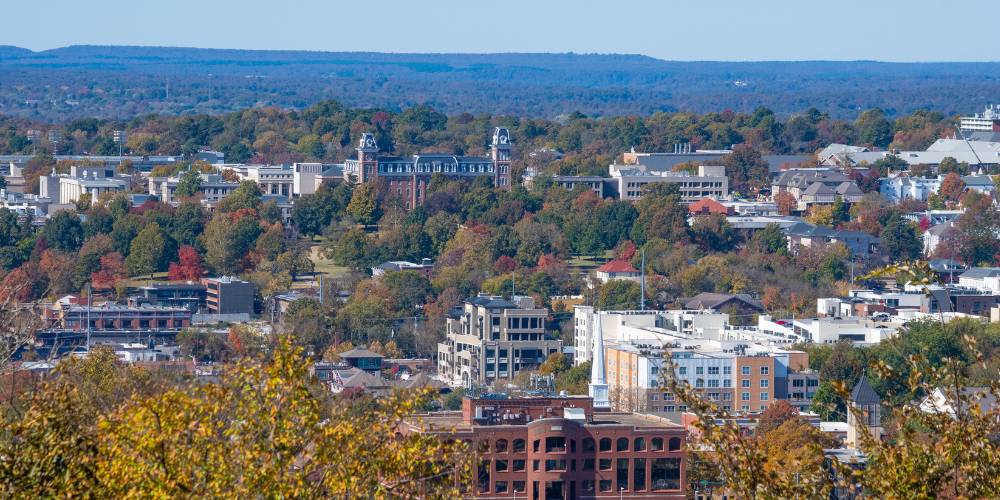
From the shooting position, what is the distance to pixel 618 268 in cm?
4928

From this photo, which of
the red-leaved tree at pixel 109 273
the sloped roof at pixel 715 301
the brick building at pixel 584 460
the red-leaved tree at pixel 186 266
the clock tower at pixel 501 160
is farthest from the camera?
the clock tower at pixel 501 160

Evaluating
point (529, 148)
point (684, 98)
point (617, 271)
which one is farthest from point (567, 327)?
point (684, 98)

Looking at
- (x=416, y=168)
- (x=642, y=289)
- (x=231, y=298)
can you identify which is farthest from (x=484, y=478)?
(x=416, y=168)

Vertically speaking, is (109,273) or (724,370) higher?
(724,370)

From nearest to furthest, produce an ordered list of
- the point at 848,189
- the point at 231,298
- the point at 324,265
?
the point at 231,298 → the point at 324,265 → the point at 848,189

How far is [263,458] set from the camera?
1026 cm

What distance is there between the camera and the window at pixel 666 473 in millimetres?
23281

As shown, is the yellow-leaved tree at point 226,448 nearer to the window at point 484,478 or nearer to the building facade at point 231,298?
the window at point 484,478

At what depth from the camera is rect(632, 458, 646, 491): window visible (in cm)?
2328

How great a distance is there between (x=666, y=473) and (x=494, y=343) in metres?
15.8

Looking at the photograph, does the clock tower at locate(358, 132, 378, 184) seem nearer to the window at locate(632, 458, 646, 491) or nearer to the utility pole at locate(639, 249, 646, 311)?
the utility pole at locate(639, 249, 646, 311)

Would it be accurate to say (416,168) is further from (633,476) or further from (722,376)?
(633,476)

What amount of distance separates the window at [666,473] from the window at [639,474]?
83 mm

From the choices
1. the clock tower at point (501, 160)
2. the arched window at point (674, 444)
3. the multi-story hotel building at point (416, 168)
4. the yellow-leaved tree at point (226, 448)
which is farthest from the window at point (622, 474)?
the clock tower at point (501, 160)
